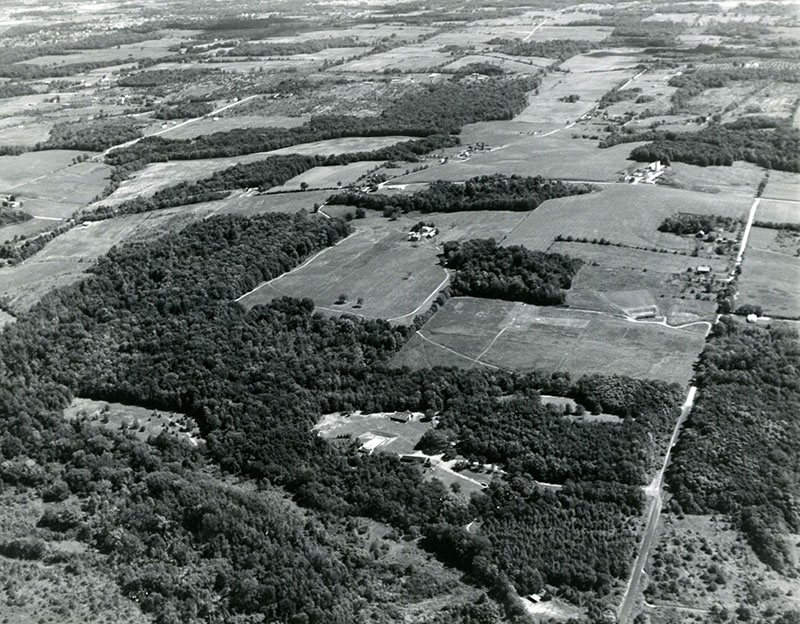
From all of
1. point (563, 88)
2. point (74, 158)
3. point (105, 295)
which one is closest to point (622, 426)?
point (105, 295)

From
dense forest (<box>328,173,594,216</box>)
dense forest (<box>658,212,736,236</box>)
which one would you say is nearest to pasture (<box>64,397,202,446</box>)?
dense forest (<box>328,173,594,216</box>)

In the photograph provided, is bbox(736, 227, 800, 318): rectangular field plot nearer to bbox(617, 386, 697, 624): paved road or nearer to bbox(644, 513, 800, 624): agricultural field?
bbox(617, 386, 697, 624): paved road

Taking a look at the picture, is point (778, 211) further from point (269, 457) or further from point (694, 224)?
point (269, 457)

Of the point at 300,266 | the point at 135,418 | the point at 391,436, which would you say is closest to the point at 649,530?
the point at 391,436

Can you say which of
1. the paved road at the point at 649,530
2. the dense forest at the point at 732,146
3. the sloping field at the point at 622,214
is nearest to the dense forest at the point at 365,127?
the dense forest at the point at 732,146

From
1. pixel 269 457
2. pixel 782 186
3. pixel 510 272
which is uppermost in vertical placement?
pixel 510 272

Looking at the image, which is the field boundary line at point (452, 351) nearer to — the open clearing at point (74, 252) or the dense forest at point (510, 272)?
the dense forest at point (510, 272)
